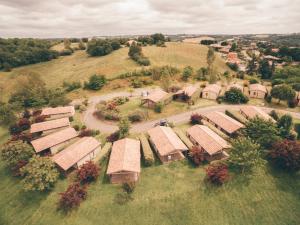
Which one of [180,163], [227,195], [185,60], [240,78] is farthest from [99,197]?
[185,60]

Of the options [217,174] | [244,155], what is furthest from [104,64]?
[244,155]

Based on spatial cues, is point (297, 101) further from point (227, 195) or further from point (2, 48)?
point (2, 48)

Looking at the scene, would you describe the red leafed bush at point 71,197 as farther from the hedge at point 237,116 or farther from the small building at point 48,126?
the hedge at point 237,116

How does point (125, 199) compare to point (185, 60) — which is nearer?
point (125, 199)

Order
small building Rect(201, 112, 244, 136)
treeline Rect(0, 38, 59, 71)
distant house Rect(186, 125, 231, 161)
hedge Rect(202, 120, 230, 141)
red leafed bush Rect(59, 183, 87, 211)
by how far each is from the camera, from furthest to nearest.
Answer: treeline Rect(0, 38, 59, 71), small building Rect(201, 112, 244, 136), hedge Rect(202, 120, 230, 141), distant house Rect(186, 125, 231, 161), red leafed bush Rect(59, 183, 87, 211)

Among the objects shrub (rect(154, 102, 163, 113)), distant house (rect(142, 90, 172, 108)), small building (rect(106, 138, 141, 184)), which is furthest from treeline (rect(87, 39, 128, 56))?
small building (rect(106, 138, 141, 184))

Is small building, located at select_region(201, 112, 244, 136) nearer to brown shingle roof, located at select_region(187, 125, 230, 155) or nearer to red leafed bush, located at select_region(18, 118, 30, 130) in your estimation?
brown shingle roof, located at select_region(187, 125, 230, 155)
